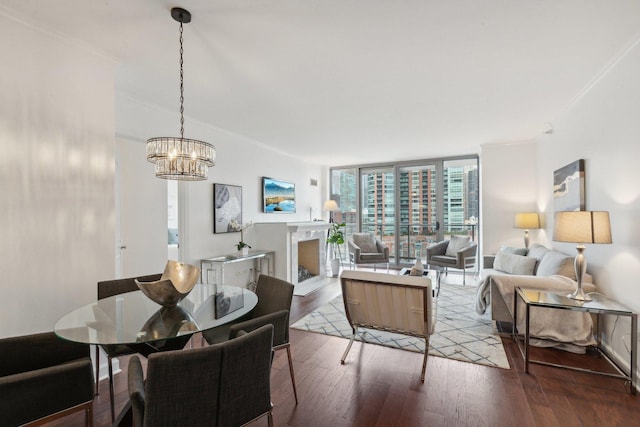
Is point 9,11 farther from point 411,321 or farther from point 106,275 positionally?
point 411,321

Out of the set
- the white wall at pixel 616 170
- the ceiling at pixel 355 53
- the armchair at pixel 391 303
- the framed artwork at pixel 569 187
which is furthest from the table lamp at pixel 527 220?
the armchair at pixel 391 303

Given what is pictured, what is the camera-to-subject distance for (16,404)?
1.28 metres

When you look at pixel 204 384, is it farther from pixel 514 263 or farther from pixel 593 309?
pixel 514 263

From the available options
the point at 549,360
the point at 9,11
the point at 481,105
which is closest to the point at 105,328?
the point at 9,11

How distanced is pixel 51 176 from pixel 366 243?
5.38 m

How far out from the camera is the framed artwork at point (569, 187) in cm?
316

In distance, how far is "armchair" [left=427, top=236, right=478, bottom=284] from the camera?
5.24 metres

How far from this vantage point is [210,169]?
164 inches

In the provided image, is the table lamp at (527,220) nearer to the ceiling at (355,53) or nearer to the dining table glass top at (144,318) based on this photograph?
the ceiling at (355,53)

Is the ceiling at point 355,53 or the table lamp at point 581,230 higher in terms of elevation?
the ceiling at point 355,53

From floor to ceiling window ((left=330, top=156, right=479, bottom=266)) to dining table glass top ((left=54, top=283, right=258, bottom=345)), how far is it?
538 centimetres

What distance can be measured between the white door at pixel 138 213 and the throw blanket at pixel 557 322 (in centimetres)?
389

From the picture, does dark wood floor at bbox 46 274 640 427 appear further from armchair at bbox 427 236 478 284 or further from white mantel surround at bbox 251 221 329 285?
armchair at bbox 427 236 478 284

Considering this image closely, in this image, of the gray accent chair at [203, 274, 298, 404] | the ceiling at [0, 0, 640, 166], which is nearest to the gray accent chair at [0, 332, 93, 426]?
the gray accent chair at [203, 274, 298, 404]
